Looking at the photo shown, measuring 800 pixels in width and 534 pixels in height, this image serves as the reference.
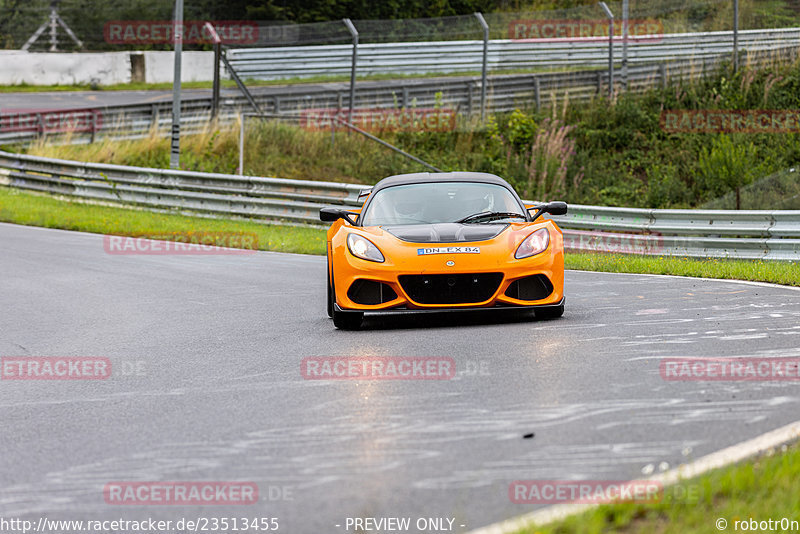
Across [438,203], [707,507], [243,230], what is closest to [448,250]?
[438,203]

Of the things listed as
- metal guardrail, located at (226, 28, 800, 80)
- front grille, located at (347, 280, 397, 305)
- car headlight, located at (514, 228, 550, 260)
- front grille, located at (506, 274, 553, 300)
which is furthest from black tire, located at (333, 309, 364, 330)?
metal guardrail, located at (226, 28, 800, 80)

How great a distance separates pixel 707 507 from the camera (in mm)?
4090

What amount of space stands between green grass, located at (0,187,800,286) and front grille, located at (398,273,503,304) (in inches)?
177

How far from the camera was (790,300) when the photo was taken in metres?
10.1

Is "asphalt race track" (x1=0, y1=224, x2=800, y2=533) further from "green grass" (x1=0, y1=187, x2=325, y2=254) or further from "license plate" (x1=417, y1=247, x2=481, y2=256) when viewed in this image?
"green grass" (x1=0, y1=187, x2=325, y2=254)

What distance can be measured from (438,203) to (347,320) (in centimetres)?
156

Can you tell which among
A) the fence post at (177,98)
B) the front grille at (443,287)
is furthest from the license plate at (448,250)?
the fence post at (177,98)

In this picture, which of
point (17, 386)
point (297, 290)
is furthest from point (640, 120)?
point (17, 386)

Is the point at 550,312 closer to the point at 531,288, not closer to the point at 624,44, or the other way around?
the point at 531,288

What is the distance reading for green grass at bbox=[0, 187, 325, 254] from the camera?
1845 cm

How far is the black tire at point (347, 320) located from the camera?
30.0 ft

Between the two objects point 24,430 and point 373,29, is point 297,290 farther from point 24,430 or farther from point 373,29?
point 373,29

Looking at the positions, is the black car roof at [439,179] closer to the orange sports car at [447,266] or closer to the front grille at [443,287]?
the orange sports car at [447,266]

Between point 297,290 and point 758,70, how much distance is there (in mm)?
19104
